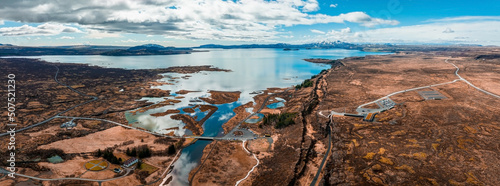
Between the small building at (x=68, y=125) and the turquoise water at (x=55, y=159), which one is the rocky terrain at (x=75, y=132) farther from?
the small building at (x=68, y=125)

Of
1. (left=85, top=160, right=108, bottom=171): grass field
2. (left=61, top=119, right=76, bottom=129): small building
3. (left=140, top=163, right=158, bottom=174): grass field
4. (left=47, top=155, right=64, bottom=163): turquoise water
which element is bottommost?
(left=140, top=163, right=158, bottom=174): grass field

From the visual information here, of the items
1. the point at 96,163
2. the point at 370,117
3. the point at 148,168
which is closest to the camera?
the point at 96,163

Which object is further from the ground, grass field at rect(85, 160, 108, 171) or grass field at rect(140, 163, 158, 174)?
grass field at rect(85, 160, 108, 171)

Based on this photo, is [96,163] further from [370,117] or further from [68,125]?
[370,117]

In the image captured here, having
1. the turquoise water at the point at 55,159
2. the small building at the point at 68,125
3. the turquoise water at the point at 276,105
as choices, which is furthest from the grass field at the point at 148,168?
the turquoise water at the point at 276,105

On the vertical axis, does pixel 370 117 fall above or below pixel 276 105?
above

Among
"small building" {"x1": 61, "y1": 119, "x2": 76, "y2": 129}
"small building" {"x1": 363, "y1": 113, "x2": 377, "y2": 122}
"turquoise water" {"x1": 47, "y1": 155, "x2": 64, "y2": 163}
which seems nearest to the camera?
"turquoise water" {"x1": 47, "y1": 155, "x2": 64, "y2": 163}

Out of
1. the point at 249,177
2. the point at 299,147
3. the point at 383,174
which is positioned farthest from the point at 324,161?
the point at 249,177

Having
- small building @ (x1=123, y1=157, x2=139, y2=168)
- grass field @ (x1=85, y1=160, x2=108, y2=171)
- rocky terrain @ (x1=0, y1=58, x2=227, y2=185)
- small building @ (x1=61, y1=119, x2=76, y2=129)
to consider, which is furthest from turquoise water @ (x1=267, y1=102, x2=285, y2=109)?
small building @ (x1=61, y1=119, x2=76, y2=129)

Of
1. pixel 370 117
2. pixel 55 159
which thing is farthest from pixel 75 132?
pixel 370 117

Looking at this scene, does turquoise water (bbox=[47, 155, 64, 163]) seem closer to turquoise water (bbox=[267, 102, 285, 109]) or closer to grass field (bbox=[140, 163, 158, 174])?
grass field (bbox=[140, 163, 158, 174])

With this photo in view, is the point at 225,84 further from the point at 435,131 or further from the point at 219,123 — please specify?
the point at 435,131
